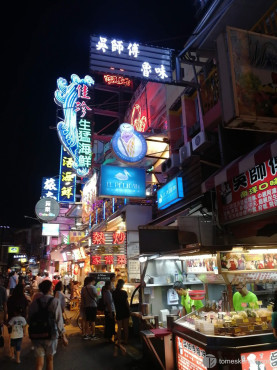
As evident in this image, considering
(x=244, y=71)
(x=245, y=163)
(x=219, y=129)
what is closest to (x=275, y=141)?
(x=245, y=163)

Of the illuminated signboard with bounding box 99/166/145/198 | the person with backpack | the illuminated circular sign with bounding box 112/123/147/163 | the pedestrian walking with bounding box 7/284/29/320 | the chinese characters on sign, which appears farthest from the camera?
the chinese characters on sign

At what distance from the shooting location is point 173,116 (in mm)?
13375

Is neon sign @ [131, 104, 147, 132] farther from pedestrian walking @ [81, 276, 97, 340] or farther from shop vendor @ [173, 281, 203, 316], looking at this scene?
shop vendor @ [173, 281, 203, 316]

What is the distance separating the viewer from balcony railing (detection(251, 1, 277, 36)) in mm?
7444

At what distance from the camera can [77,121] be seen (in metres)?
17.5

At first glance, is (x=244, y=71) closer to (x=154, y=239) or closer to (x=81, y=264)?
(x=154, y=239)

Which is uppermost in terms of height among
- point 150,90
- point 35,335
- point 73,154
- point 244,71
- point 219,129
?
point 150,90

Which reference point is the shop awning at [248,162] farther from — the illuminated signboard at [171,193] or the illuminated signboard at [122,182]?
the illuminated signboard at [122,182]

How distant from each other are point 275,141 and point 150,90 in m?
12.9

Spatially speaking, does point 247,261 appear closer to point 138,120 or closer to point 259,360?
point 259,360

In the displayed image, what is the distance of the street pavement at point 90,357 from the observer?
721cm

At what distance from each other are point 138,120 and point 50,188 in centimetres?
1127

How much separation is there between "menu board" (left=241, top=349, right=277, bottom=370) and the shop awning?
368cm

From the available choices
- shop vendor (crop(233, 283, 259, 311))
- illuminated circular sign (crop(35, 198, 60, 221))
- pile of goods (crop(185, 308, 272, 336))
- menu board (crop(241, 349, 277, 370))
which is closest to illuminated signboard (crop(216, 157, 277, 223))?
shop vendor (crop(233, 283, 259, 311))
